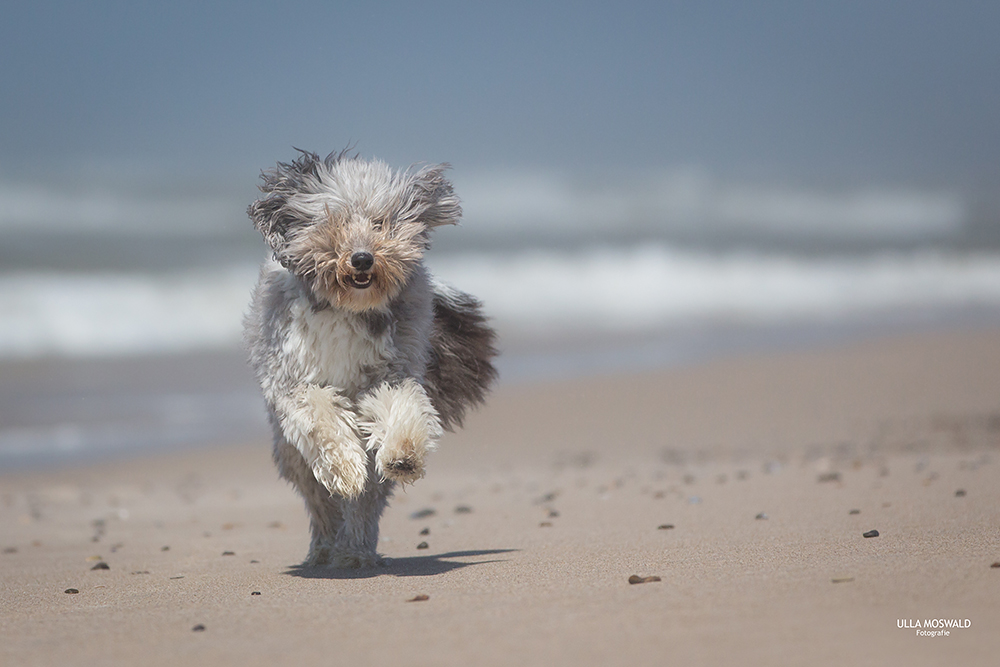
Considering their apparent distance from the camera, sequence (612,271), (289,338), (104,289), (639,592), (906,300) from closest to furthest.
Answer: (639,592), (289,338), (104,289), (906,300), (612,271)

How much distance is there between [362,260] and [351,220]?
1.02 feet

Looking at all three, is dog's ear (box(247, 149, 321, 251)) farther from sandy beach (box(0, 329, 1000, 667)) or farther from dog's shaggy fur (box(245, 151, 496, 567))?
sandy beach (box(0, 329, 1000, 667))

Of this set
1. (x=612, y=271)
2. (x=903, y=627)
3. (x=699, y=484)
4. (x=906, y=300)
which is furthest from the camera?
(x=612, y=271)

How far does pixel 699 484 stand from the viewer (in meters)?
8.24

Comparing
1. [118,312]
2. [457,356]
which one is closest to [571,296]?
[118,312]

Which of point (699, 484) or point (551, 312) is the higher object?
point (551, 312)

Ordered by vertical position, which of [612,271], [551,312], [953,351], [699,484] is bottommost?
[699,484]

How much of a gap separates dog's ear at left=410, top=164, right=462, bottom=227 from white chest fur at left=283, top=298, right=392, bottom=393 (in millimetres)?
668

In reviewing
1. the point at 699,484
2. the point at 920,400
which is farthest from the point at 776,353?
the point at 699,484

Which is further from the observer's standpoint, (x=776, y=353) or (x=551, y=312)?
(x=551, y=312)

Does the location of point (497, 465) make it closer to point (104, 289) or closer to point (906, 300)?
point (104, 289)

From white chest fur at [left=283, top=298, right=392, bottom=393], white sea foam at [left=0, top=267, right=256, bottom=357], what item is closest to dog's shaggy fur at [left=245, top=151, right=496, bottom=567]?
white chest fur at [left=283, top=298, right=392, bottom=393]

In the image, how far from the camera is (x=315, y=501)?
18.5 feet

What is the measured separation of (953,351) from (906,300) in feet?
41.1
